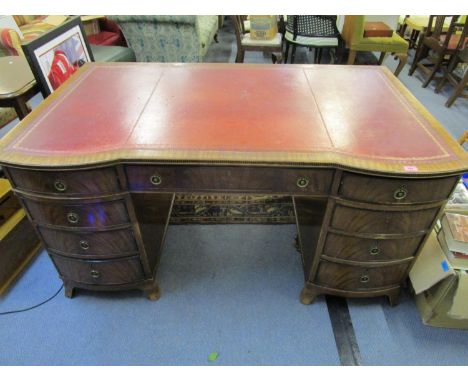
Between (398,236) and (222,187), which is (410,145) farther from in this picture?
(222,187)

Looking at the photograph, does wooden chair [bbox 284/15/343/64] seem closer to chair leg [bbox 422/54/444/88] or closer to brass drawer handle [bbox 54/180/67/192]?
chair leg [bbox 422/54/444/88]

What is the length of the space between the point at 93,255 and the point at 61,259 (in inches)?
6.2

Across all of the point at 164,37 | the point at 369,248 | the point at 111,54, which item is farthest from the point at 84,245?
the point at 164,37

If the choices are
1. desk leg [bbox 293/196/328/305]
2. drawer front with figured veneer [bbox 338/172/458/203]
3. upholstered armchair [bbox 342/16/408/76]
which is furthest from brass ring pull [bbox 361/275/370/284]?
upholstered armchair [bbox 342/16/408/76]

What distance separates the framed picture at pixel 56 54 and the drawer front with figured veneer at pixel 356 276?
150 centimetres

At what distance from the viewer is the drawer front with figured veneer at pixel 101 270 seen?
1.26 metres

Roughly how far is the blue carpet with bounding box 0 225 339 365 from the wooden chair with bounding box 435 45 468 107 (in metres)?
2.55

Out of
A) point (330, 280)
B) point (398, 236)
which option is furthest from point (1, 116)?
point (398, 236)

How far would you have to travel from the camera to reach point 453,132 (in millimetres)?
2641

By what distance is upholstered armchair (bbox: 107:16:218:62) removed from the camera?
2883 millimetres

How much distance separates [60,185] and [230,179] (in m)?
0.56

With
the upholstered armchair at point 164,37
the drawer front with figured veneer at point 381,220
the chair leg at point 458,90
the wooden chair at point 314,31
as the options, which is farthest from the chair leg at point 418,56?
the drawer front with figured veneer at point 381,220

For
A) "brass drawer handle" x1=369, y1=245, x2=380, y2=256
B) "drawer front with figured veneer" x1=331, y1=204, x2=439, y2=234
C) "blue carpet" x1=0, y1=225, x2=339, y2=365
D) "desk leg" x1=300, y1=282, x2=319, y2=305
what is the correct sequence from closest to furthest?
"drawer front with figured veneer" x1=331, y1=204, x2=439, y2=234 < "brass drawer handle" x1=369, y1=245, x2=380, y2=256 < "blue carpet" x1=0, y1=225, x2=339, y2=365 < "desk leg" x1=300, y1=282, x2=319, y2=305

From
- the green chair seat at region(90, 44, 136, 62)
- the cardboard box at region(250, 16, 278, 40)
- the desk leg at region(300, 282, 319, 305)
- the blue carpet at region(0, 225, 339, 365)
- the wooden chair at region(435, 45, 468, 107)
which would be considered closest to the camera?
the blue carpet at region(0, 225, 339, 365)
